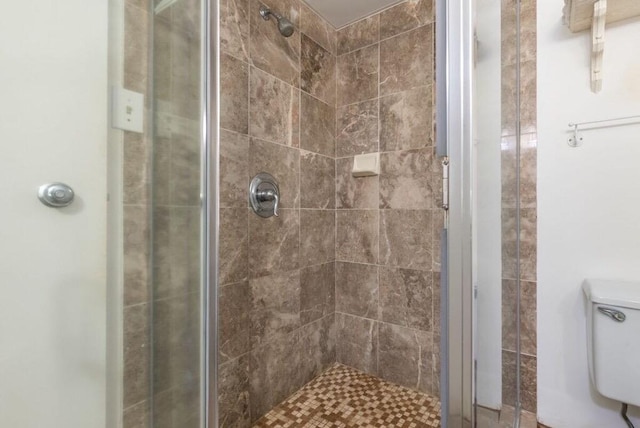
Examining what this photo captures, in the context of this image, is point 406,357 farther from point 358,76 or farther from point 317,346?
point 358,76

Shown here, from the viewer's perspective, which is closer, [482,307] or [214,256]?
[482,307]

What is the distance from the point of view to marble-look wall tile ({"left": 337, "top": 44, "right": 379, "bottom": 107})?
5.41 ft

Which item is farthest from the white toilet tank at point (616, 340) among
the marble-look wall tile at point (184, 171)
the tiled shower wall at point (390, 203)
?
the marble-look wall tile at point (184, 171)

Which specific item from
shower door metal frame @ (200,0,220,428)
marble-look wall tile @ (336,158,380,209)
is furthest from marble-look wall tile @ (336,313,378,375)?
shower door metal frame @ (200,0,220,428)

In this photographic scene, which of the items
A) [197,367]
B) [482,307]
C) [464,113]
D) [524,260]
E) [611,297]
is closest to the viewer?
[464,113]

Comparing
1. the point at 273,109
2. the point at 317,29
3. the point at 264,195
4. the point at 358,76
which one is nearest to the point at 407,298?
the point at 264,195

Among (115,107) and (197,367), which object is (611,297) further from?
(115,107)

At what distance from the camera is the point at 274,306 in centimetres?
140

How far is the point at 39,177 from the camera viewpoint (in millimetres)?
658

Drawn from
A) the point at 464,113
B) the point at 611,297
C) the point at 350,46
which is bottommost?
the point at 611,297

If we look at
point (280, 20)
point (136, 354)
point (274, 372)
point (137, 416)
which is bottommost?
point (274, 372)

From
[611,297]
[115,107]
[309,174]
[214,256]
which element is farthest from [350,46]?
[611,297]

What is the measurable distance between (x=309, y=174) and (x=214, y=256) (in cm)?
92

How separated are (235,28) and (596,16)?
53.2 inches
